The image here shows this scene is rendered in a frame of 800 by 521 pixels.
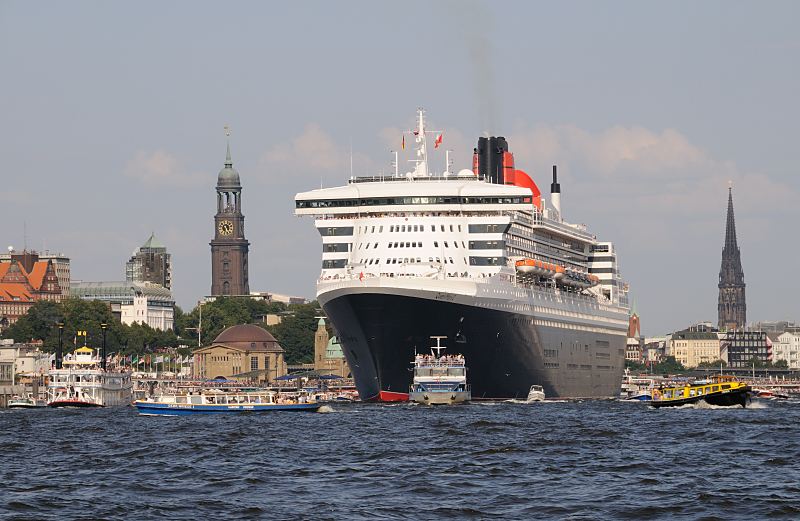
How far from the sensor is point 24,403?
156m

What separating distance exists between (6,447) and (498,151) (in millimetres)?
79070

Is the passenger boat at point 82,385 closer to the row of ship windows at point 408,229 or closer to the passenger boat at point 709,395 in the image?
the row of ship windows at point 408,229

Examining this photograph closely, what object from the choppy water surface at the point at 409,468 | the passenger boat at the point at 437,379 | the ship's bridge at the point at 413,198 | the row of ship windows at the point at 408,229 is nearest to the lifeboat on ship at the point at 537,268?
the row of ship windows at the point at 408,229

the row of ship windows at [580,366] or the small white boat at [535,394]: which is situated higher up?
the row of ship windows at [580,366]

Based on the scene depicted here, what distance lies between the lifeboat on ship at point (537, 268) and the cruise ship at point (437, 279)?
11cm

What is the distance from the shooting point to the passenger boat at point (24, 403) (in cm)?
15475

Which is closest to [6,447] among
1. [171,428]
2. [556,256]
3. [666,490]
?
[171,428]

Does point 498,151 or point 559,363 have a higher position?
point 498,151

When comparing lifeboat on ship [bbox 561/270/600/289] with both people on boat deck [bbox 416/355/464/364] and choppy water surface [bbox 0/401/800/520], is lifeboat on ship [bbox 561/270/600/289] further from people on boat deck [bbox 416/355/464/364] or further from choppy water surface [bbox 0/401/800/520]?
choppy water surface [bbox 0/401/800/520]

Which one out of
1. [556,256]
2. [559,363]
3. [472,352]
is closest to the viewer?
[472,352]

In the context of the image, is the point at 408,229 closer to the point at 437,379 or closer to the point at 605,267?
the point at 437,379

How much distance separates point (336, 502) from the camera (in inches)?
2347

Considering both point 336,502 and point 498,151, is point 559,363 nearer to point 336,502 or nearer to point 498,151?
point 498,151

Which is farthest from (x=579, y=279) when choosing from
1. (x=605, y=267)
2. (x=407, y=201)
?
(x=407, y=201)
